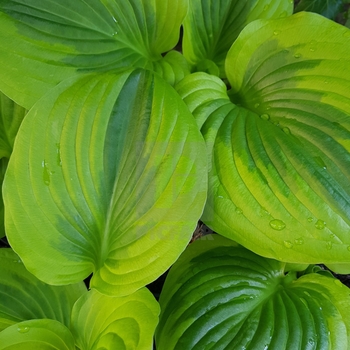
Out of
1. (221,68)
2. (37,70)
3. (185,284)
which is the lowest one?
(185,284)

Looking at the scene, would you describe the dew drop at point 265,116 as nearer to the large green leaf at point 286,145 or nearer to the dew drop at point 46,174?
the large green leaf at point 286,145

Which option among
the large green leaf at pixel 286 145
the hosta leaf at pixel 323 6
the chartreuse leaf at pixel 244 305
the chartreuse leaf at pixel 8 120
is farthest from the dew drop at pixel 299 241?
the hosta leaf at pixel 323 6

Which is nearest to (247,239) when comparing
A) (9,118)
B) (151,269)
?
(151,269)

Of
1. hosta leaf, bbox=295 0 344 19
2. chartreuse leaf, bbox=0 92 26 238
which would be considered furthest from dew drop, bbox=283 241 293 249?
hosta leaf, bbox=295 0 344 19

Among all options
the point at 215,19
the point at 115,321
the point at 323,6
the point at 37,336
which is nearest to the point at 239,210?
the point at 115,321

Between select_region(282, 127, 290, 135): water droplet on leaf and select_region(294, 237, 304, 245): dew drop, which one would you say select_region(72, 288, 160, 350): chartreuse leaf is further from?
select_region(282, 127, 290, 135): water droplet on leaf

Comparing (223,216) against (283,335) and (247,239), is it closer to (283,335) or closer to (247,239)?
(247,239)
